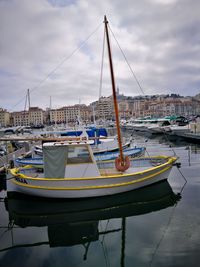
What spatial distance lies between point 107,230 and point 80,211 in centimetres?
205

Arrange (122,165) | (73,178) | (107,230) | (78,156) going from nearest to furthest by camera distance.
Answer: (107,230), (73,178), (78,156), (122,165)

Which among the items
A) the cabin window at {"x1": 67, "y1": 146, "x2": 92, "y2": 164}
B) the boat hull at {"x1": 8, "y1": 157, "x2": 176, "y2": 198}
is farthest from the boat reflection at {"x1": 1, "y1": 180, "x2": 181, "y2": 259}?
the cabin window at {"x1": 67, "y1": 146, "x2": 92, "y2": 164}

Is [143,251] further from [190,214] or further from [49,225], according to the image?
[49,225]

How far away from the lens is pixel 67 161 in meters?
11.5

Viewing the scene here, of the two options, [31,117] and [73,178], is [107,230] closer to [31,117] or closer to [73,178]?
[73,178]

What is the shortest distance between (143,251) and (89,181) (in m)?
4.57

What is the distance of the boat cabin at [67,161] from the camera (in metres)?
11.5

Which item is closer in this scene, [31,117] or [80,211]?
[80,211]

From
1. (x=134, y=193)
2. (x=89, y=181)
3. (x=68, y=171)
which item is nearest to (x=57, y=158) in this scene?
(x=68, y=171)

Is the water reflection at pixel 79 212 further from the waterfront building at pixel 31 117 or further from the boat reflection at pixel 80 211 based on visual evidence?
the waterfront building at pixel 31 117

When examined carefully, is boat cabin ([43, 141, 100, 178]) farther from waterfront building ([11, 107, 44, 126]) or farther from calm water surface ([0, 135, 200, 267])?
waterfront building ([11, 107, 44, 126])

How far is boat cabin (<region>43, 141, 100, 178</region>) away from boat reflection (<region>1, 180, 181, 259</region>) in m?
1.34

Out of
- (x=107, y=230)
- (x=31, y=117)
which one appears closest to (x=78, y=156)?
(x=107, y=230)

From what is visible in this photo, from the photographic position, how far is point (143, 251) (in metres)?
7.01
